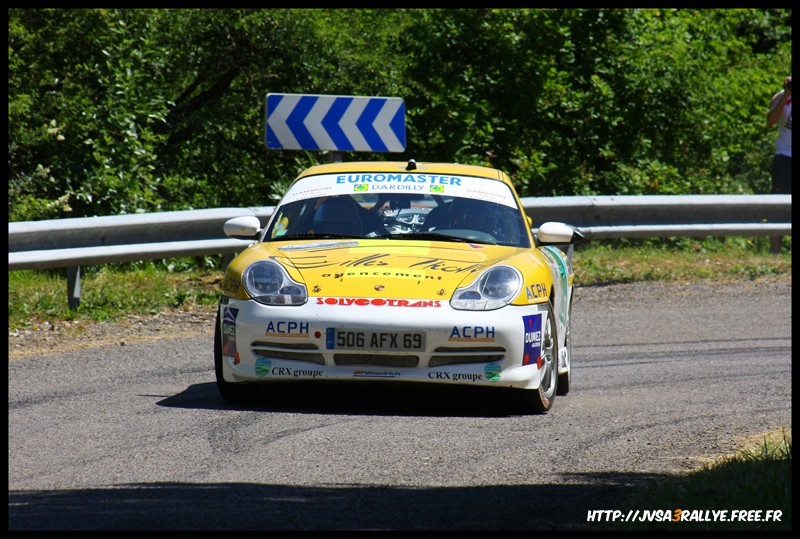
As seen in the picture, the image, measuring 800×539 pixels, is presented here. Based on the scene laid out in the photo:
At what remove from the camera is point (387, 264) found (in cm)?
720

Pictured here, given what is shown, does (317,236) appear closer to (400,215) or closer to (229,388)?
(400,215)

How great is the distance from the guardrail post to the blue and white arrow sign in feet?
7.12

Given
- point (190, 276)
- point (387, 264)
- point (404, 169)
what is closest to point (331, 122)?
point (190, 276)

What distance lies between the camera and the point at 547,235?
26.6ft

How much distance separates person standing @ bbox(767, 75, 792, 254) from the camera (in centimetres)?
1475

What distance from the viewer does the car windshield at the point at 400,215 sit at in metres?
7.97

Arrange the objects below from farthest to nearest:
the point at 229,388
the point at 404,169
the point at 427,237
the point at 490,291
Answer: the point at 404,169 < the point at 427,237 < the point at 229,388 < the point at 490,291

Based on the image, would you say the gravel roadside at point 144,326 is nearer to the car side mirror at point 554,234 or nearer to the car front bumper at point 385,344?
the car front bumper at point 385,344

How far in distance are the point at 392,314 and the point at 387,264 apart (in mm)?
482

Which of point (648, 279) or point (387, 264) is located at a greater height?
point (387, 264)

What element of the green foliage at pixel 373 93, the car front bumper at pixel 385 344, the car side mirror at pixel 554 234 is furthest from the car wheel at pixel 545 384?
the green foliage at pixel 373 93

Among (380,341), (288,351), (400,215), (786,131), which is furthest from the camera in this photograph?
(786,131)

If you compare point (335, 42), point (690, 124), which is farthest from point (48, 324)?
point (690, 124)

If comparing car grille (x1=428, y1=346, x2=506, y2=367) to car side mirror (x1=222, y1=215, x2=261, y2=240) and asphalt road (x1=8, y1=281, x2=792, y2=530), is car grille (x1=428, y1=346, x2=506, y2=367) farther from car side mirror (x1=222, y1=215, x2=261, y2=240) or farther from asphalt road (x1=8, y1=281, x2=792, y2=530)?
car side mirror (x1=222, y1=215, x2=261, y2=240)
